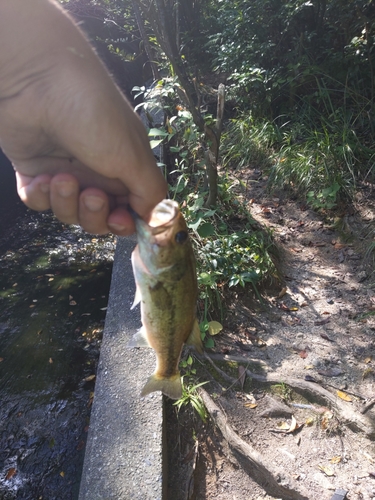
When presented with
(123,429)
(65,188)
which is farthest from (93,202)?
(123,429)

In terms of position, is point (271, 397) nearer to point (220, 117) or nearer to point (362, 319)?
point (362, 319)

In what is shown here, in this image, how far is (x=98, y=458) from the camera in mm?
2588

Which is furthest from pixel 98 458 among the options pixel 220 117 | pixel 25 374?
pixel 220 117

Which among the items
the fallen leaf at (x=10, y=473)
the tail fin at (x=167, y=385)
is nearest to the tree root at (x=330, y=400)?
the tail fin at (x=167, y=385)

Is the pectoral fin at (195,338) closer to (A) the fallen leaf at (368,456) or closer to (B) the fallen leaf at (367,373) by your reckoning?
(A) the fallen leaf at (368,456)

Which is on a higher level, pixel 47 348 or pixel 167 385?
pixel 167 385

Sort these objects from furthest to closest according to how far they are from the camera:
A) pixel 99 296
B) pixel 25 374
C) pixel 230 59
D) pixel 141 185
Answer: pixel 230 59 → pixel 99 296 → pixel 25 374 → pixel 141 185

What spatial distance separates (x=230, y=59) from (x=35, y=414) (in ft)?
20.8

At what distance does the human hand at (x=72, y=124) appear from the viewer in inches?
54.3

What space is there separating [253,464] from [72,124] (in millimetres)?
2515

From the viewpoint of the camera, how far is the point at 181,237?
1456 millimetres

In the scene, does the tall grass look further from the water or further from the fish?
the fish

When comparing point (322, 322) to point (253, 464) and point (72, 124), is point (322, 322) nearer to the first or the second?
point (253, 464)

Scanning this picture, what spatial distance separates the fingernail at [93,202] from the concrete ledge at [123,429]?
181 centimetres
